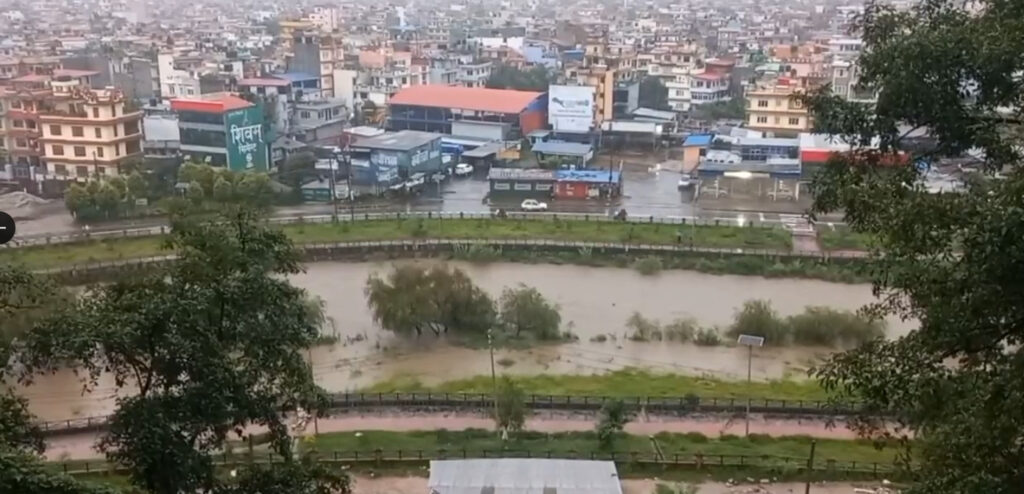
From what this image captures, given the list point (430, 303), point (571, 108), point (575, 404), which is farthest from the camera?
point (571, 108)

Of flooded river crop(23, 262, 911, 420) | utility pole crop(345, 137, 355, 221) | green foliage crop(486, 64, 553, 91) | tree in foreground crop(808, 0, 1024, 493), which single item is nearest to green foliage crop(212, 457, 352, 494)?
tree in foreground crop(808, 0, 1024, 493)

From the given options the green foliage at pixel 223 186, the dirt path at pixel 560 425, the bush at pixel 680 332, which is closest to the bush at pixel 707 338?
the bush at pixel 680 332

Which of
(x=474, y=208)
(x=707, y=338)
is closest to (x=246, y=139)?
(x=474, y=208)

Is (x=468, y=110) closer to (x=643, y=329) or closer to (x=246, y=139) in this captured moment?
(x=246, y=139)

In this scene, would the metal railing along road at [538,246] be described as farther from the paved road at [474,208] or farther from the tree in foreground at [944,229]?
the tree in foreground at [944,229]

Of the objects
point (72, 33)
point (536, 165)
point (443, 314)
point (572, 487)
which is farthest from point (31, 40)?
point (572, 487)

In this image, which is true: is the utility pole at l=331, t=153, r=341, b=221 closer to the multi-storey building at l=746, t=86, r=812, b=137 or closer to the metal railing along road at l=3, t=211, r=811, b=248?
the metal railing along road at l=3, t=211, r=811, b=248
